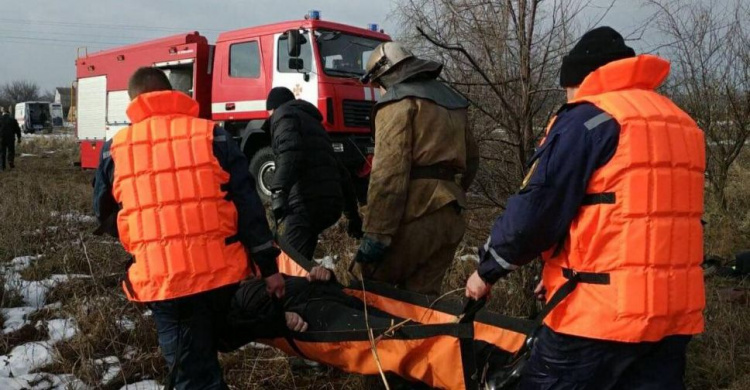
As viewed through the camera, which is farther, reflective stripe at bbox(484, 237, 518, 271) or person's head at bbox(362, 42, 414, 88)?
person's head at bbox(362, 42, 414, 88)

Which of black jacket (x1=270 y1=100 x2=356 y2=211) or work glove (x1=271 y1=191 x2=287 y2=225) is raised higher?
black jacket (x1=270 y1=100 x2=356 y2=211)

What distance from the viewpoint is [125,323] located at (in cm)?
392

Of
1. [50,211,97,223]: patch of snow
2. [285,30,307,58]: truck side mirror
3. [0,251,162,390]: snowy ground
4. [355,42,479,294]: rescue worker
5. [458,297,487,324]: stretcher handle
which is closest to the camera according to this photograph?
[458,297,487,324]: stretcher handle

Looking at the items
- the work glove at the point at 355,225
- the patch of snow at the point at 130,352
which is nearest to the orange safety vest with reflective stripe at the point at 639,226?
the work glove at the point at 355,225

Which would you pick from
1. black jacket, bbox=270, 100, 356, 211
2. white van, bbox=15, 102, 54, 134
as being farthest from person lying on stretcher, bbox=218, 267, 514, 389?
white van, bbox=15, 102, 54, 134

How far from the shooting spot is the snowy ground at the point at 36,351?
324cm

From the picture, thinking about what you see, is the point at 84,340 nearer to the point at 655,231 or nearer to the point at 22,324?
the point at 22,324

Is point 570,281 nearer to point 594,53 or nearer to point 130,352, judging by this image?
point 594,53

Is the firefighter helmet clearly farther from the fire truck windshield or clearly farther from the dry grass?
the fire truck windshield

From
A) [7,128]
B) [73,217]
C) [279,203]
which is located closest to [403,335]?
[279,203]

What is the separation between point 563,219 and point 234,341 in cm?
172

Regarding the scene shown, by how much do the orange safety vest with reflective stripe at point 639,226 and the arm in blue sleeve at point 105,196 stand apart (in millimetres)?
1890

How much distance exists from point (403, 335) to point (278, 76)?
679 centimetres

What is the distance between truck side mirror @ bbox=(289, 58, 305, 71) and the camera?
8.38 metres
